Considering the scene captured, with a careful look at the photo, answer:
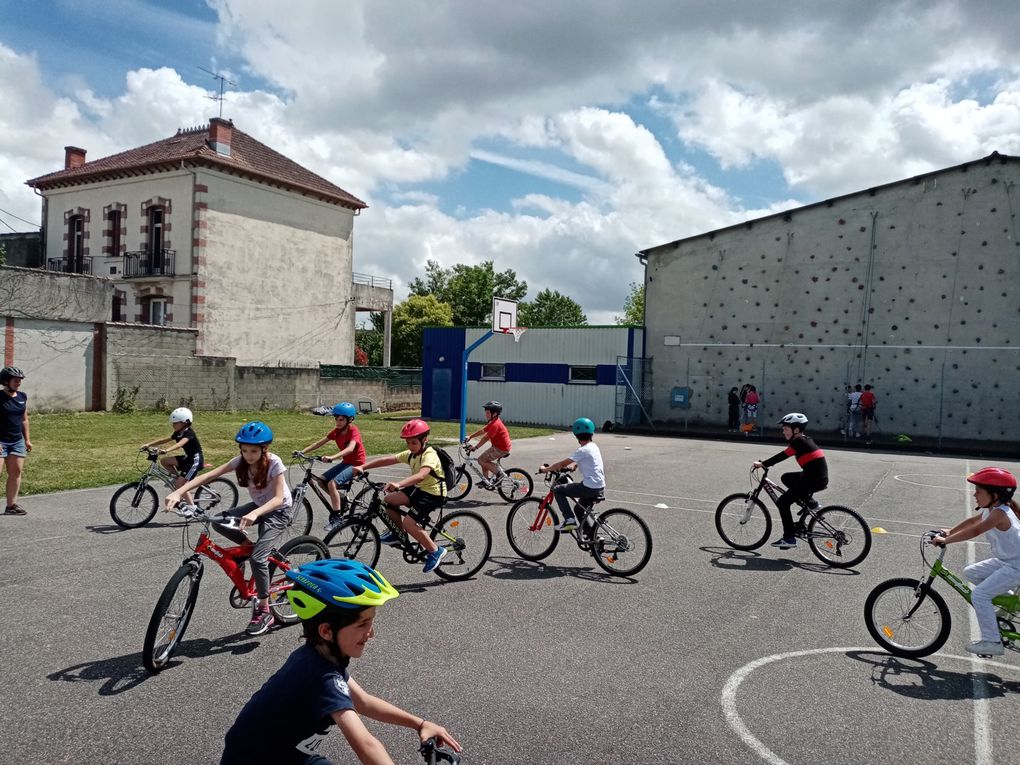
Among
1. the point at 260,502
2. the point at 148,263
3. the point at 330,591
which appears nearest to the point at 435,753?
the point at 330,591

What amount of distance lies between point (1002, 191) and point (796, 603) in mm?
26137

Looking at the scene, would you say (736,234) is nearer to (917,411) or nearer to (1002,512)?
(917,411)

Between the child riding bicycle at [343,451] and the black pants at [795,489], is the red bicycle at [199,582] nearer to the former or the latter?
the child riding bicycle at [343,451]

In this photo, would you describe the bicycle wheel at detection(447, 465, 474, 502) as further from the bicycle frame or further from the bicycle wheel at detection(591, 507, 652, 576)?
the bicycle frame

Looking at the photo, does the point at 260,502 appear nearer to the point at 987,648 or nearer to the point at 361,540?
the point at 361,540

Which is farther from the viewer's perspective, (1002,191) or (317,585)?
(1002,191)

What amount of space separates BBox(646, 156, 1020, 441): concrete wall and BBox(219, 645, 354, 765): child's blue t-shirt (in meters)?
29.0

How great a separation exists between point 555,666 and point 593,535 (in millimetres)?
2928

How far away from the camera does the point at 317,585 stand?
113 inches

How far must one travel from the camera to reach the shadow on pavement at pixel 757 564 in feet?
29.2

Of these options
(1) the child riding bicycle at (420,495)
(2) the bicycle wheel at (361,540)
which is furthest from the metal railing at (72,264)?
(1) the child riding bicycle at (420,495)

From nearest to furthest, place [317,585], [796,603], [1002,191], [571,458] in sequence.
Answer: [317,585] < [796,603] < [571,458] < [1002,191]

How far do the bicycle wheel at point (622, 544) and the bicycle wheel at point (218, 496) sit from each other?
4.89 metres

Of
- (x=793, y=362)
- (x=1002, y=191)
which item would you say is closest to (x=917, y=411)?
(x=793, y=362)
